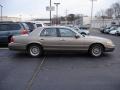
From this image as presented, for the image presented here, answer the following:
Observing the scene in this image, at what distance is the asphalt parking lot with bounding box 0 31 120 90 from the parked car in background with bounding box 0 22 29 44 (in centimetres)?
516

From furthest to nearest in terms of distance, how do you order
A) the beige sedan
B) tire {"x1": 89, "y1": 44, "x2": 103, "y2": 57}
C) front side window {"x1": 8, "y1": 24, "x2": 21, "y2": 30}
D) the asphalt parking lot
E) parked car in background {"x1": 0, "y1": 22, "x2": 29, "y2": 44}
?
front side window {"x1": 8, "y1": 24, "x2": 21, "y2": 30} → parked car in background {"x1": 0, "y1": 22, "x2": 29, "y2": 44} → tire {"x1": 89, "y1": 44, "x2": 103, "y2": 57} → the beige sedan → the asphalt parking lot

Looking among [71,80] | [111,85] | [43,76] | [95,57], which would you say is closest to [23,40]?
[95,57]

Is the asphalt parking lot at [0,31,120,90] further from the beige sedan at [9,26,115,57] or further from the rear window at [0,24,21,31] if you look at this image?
the rear window at [0,24,21,31]

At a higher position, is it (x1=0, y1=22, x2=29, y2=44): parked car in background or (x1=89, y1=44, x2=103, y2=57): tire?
(x1=0, y1=22, x2=29, y2=44): parked car in background

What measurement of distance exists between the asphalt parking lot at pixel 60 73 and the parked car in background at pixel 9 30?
5158 mm

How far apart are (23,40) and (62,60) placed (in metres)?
2.32

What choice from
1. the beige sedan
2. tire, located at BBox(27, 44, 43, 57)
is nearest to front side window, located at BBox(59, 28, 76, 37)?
the beige sedan

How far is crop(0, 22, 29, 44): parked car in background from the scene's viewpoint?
56.9 feet

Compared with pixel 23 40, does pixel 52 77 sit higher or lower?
lower

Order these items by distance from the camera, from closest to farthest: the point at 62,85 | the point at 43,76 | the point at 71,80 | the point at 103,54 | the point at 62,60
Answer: the point at 62,85
the point at 71,80
the point at 43,76
the point at 62,60
the point at 103,54

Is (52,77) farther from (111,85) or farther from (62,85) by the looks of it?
(111,85)

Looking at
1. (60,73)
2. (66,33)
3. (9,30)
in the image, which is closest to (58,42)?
(66,33)

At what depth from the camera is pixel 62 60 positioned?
11.6 metres

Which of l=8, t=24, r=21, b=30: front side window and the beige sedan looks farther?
l=8, t=24, r=21, b=30: front side window
